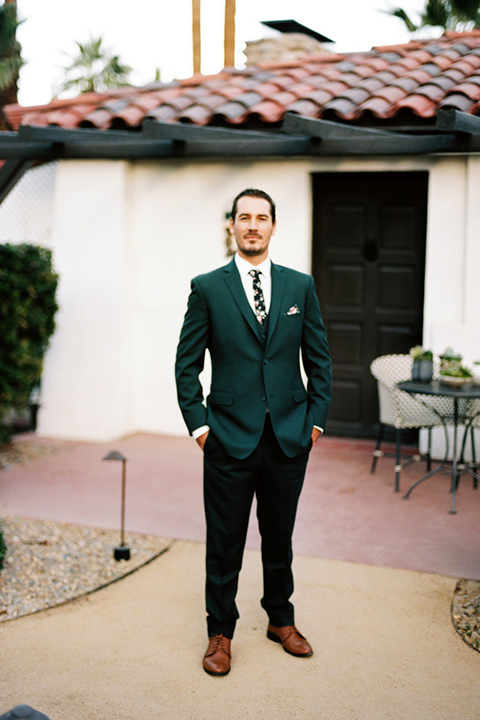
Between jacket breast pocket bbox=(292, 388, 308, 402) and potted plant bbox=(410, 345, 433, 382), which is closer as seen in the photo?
jacket breast pocket bbox=(292, 388, 308, 402)

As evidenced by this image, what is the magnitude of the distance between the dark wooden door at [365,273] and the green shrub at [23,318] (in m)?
2.61

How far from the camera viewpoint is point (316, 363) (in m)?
3.62

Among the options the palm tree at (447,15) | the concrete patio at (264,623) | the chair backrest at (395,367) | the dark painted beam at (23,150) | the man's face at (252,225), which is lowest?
the concrete patio at (264,623)

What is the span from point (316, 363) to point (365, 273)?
168 inches

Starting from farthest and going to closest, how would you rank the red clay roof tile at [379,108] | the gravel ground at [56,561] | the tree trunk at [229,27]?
the tree trunk at [229,27]
the red clay roof tile at [379,108]
the gravel ground at [56,561]

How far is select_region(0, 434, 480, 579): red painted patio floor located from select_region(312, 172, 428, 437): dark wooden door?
612 mm

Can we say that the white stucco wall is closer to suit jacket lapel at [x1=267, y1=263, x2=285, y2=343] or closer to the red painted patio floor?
the red painted patio floor

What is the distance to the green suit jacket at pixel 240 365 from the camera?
345cm

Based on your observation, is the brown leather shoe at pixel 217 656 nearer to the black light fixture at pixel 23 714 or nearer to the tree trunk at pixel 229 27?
the black light fixture at pixel 23 714

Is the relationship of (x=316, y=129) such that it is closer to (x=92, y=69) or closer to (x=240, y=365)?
(x=240, y=365)

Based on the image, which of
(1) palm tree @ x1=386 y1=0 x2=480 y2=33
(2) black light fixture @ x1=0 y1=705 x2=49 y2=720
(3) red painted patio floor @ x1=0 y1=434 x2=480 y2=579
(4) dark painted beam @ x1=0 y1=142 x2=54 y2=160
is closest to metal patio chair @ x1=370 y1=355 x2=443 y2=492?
(3) red painted patio floor @ x1=0 y1=434 x2=480 y2=579

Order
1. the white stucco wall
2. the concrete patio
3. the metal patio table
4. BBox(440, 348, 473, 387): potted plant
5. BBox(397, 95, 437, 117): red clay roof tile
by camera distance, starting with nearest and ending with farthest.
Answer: the concrete patio → the metal patio table → BBox(440, 348, 473, 387): potted plant → BBox(397, 95, 437, 117): red clay roof tile → the white stucco wall

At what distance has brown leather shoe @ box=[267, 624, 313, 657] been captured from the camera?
3.61m

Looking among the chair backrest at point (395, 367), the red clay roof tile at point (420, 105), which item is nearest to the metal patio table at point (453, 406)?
the chair backrest at point (395, 367)
